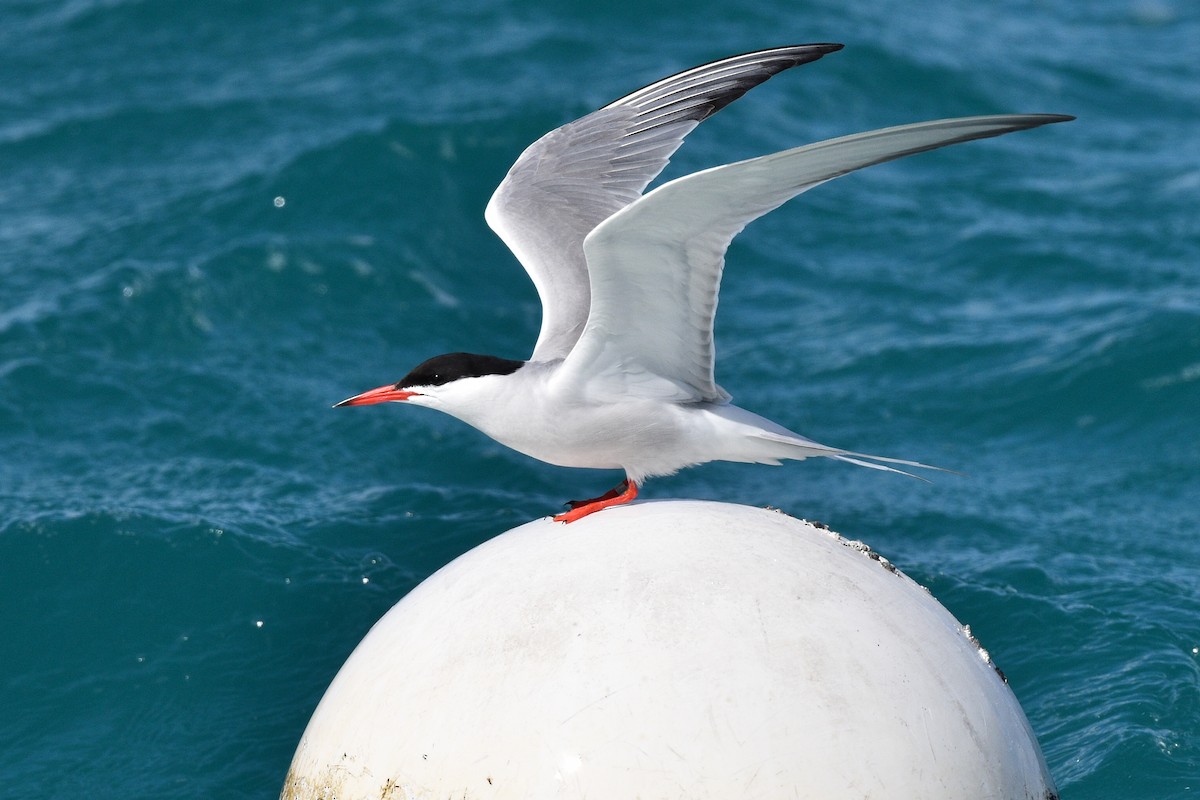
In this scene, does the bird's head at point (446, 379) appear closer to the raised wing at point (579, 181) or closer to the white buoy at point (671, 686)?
the raised wing at point (579, 181)

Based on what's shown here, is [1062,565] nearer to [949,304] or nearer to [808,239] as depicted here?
[949,304]

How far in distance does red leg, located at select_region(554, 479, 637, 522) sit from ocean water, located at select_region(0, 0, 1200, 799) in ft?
6.71

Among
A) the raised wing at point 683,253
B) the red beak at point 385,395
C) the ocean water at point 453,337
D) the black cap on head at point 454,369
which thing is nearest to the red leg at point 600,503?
the raised wing at point 683,253

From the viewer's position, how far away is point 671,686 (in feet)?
14.7

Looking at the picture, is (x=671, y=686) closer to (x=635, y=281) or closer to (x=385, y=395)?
(x=635, y=281)

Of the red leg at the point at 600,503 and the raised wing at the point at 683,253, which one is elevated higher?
the raised wing at the point at 683,253

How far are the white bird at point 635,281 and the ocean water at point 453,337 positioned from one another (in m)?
2.15

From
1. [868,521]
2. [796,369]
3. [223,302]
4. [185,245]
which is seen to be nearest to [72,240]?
[185,245]

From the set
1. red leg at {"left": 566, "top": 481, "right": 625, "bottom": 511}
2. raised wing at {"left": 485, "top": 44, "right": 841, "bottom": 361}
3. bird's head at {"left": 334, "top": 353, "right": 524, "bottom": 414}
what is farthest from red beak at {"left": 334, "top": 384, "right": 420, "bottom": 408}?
red leg at {"left": 566, "top": 481, "right": 625, "bottom": 511}

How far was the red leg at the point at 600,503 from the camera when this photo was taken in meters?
5.68

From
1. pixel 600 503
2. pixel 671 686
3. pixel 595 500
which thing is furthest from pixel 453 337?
pixel 671 686

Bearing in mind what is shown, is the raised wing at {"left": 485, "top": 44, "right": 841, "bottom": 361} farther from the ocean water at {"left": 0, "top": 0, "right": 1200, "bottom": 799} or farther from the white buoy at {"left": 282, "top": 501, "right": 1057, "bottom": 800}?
the ocean water at {"left": 0, "top": 0, "right": 1200, "bottom": 799}

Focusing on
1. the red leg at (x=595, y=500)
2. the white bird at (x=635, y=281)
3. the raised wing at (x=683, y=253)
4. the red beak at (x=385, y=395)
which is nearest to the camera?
the raised wing at (x=683, y=253)

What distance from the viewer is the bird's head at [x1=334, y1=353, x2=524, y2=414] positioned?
620 centimetres
